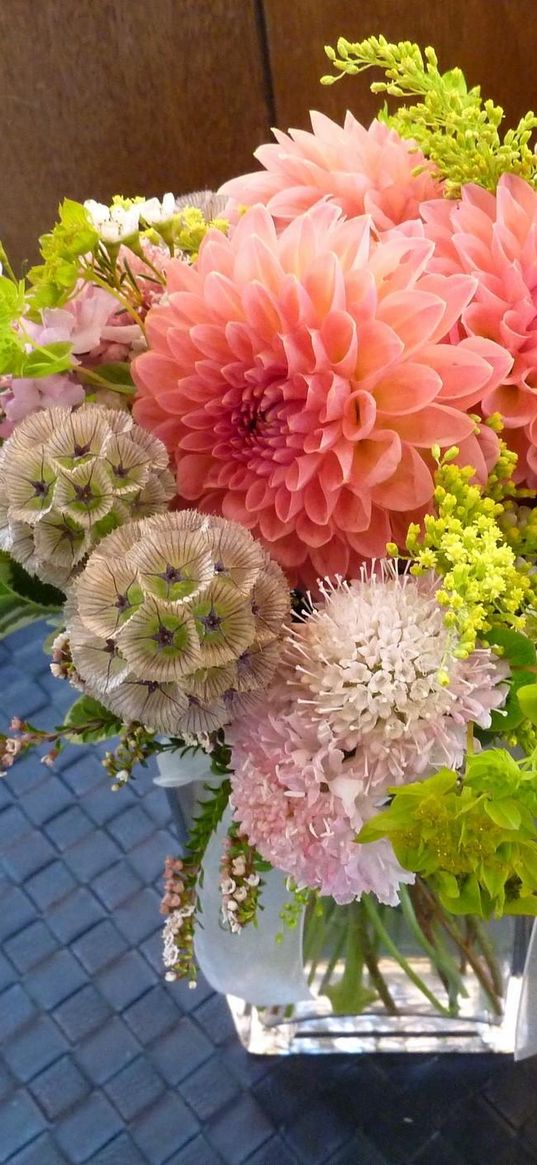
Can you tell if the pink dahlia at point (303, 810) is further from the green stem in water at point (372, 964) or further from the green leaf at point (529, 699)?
the green stem in water at point (372, 964)

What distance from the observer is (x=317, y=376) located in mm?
337

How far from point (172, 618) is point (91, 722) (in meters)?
0.10

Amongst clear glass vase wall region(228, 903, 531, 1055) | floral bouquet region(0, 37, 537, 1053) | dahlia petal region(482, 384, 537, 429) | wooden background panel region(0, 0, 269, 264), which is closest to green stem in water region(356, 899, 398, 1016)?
clear glass vase wall region(228, 903, 531, 1055)

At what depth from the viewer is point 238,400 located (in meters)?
0.34

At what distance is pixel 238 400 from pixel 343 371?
0.12ft

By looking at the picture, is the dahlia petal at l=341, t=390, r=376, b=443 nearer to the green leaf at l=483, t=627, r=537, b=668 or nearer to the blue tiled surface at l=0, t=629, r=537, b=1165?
the green leaf at l=483, t=627, r=537, b=668

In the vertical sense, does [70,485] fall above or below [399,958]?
above

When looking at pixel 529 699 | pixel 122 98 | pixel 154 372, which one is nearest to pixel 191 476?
pixel 154 372

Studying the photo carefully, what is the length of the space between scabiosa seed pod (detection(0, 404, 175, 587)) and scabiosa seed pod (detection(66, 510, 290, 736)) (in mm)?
14

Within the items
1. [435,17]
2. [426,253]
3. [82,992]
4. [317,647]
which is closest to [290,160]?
[426,253]

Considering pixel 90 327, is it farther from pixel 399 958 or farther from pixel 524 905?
pixel 399 958

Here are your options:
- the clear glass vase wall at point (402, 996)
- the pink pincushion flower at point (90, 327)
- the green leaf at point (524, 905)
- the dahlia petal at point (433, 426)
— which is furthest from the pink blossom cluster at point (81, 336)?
the clear glass vase wall at point (402, 996)

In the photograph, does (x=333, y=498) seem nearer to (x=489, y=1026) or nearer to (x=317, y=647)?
(x=317, y=647)

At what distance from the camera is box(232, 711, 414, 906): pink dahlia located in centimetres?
33
